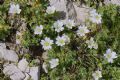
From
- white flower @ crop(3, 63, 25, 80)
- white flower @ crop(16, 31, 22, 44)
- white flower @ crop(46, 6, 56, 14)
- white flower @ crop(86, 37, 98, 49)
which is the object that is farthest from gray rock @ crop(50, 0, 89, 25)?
white flower @ crop(3, 63, 25, 80)

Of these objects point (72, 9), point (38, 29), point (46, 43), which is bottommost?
point (46, 43)

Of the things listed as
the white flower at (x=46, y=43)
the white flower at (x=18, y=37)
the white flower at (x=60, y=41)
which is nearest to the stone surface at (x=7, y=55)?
the white flower at (x=18, y=37)

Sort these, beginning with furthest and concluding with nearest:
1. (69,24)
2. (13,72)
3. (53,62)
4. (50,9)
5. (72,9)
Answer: (72,9), (50,9), (69,24), (13,72), (53,62)

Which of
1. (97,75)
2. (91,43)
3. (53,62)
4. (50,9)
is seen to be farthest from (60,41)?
(97,75)

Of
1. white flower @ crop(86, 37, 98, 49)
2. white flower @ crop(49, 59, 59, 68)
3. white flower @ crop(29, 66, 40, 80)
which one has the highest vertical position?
white flower @ crop(86, 37, 98, 49)

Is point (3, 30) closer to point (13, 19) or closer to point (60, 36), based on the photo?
point (13, 19)

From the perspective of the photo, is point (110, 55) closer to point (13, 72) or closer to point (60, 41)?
point (60, 41)

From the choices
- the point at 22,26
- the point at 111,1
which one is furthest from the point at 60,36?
the point at 111,1

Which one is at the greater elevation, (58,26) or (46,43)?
(58,26)

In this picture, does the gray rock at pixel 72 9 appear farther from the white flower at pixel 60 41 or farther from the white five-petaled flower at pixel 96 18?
the white flower at pixel 60 41

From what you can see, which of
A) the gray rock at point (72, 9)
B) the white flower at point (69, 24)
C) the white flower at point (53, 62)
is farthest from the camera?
Result: the gray rock at point (72, 9)

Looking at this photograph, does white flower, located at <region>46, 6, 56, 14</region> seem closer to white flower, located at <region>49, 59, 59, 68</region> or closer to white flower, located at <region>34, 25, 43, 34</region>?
white flower, located at <region>34, 25, 43, 34</region>
